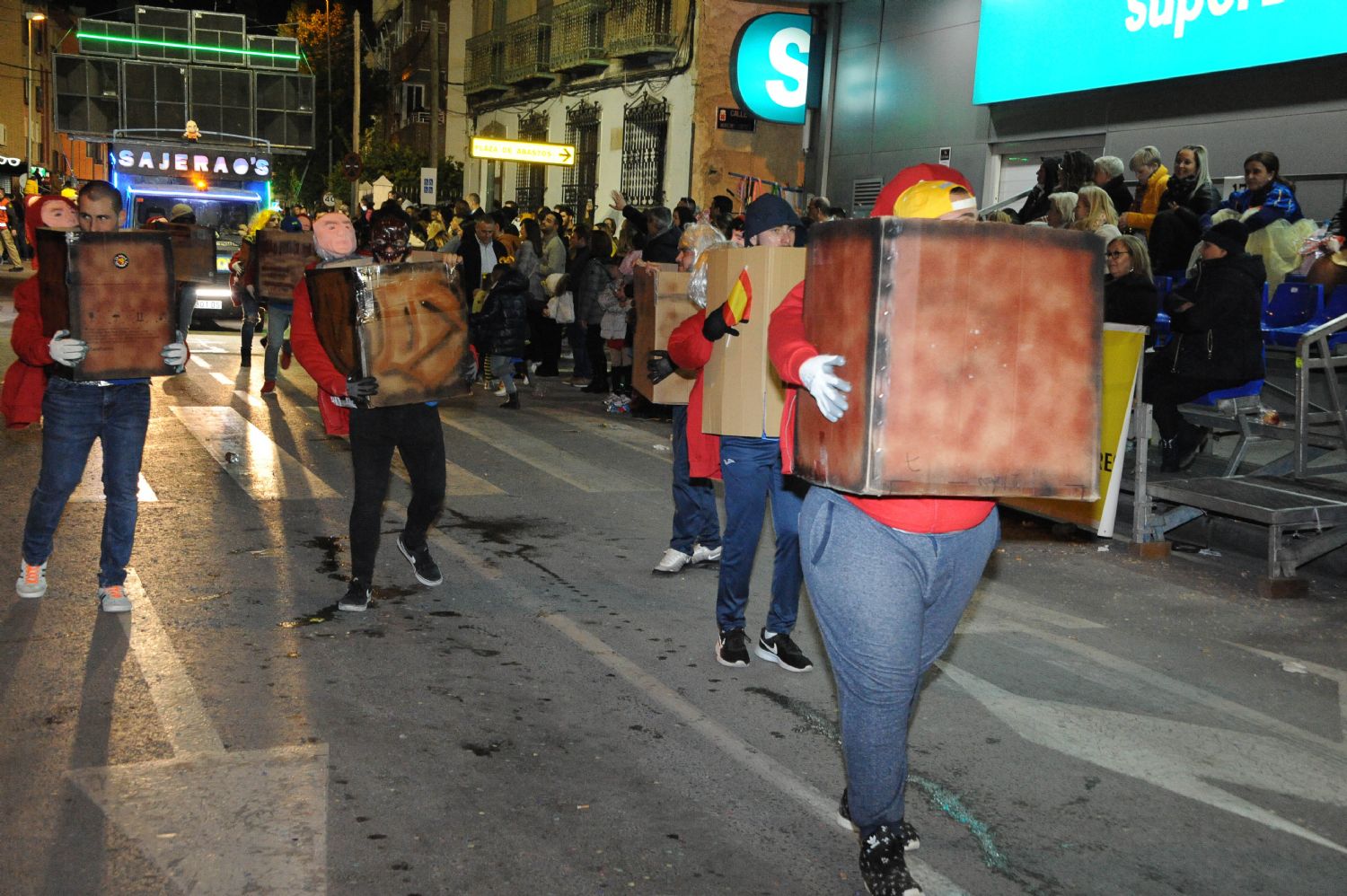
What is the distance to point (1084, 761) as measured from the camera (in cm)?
480

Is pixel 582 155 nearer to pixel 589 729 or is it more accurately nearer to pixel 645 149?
pixel 645 149

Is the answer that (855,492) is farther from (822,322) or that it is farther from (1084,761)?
(1084,761)

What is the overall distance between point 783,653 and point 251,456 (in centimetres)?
614

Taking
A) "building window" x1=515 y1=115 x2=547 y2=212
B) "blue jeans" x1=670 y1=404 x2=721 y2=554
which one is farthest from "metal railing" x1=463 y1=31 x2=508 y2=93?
"blue jeans" x1=670 y1=404 x2=721 y2=554

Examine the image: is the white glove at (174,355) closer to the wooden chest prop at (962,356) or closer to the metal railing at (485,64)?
the wooden chest prop at (962,356)

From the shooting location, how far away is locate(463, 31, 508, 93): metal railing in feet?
114

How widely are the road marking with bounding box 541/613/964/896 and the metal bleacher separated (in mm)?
4125

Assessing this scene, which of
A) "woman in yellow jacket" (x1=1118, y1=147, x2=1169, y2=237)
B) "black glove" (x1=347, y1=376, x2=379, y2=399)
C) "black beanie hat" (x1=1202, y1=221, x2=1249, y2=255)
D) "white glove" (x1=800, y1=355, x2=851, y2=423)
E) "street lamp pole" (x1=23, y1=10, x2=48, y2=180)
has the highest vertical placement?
"street lamp pole" (x1=23, y1=10, x2=48, y2=180)

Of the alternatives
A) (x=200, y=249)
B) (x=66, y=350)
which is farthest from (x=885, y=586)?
(x=200, y=249)

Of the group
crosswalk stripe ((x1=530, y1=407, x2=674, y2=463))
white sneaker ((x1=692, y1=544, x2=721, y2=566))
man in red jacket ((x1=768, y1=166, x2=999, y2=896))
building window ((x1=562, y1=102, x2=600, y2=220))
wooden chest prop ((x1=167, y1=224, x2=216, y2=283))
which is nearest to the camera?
man in red jacket ((x1=768, y1=166, x2=999, y2=896))

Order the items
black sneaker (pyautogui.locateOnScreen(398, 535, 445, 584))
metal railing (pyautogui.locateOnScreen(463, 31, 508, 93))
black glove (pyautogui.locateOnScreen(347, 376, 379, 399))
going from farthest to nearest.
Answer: metal railing (pyautogui.locateOnScreen(463, 31, 508, 93)), black sneaker (pyautogui.locateOnScreen(398, 535, 445, 584)), black glove (pyautogui.locateOnScreen(347, 376, 379, 399))

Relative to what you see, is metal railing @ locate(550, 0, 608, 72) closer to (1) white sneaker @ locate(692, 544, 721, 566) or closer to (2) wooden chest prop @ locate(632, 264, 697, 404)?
(2) wooden chest prop @ locate(632, 264, 697, 404)

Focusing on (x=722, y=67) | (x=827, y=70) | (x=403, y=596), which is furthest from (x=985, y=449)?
(x=722, y=67)

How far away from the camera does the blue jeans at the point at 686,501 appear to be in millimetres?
7383
